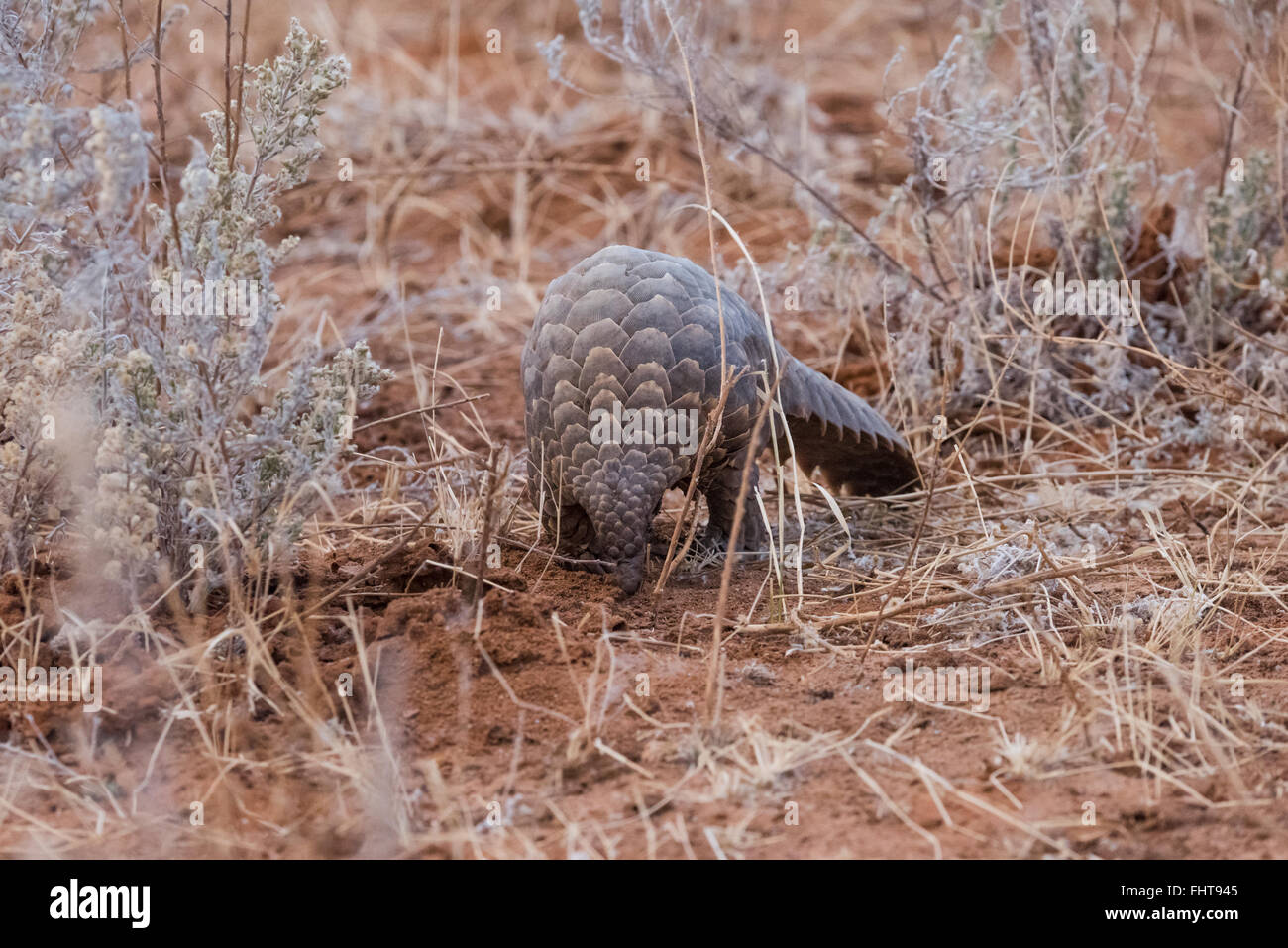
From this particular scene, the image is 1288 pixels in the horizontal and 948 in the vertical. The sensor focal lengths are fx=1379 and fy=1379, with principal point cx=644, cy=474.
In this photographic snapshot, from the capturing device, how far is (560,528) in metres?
3.57

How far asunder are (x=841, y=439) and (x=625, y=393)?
0.92 metres

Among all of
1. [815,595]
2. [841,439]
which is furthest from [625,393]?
[841,439]

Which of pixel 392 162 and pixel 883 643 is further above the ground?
pixel 392 162

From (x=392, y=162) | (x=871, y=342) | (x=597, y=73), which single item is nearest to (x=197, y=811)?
(x=871, y=342)

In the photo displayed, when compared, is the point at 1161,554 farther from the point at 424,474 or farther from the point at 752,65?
the point at 752,65

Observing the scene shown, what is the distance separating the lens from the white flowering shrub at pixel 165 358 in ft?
9.77

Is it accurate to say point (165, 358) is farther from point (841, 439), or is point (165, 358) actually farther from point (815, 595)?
point (841, 439)

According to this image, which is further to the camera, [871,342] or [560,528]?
[871,342]

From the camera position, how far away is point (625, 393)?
10.9 ft

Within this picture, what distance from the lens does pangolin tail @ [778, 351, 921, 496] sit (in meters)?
3.85

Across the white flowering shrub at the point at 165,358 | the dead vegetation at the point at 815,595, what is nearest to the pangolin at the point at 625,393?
the dead vegetation at the point at 815,595

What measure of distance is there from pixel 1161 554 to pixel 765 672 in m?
1.41

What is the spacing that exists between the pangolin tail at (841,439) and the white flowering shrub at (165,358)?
1.18m

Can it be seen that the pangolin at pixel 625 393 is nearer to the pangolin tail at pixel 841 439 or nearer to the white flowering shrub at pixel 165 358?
the pangolin tail at pixel 841 439
